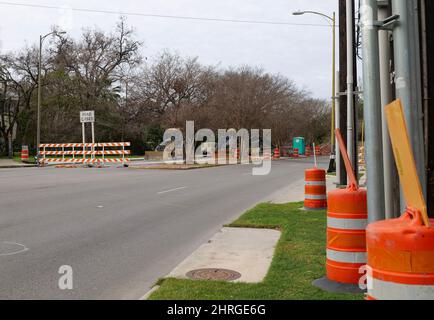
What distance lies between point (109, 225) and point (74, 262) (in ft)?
9.36

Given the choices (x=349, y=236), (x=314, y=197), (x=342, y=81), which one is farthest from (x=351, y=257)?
(x=342, y=81)

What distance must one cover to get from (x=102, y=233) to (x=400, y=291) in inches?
268

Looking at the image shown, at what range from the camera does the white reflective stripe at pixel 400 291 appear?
273 cm

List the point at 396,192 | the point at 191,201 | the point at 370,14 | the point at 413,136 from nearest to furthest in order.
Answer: the point at 413,136, the point at 370,14, the point at 396,192, the point at 191,201

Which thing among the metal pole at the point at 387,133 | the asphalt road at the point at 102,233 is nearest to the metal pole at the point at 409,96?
the metal pole at the point at 387,133

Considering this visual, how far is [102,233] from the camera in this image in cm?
880

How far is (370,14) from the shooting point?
4.24 meters

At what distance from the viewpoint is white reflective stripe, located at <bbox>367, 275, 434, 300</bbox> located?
8.97 feet

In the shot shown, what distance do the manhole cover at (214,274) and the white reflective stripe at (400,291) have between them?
10.5ft

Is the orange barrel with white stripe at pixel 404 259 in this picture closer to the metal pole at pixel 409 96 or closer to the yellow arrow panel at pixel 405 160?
the yellow arrow panel at pixel 405 160

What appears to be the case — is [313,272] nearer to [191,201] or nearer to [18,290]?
[18,290]

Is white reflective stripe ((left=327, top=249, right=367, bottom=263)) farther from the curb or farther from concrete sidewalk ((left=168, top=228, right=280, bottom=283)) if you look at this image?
the curb

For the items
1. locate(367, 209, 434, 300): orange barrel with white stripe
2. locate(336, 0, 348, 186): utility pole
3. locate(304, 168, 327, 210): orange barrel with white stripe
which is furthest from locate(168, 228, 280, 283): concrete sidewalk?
locate(336, 0, 348, 186): utility pole

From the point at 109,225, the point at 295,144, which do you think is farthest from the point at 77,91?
the point at 109,225
